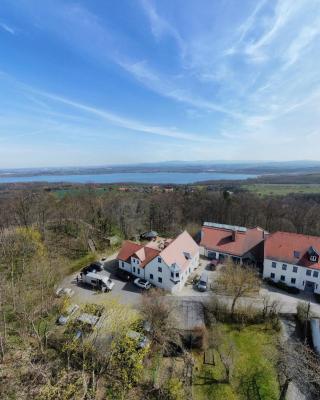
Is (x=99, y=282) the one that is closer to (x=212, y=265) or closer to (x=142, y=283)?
(x=142, y=283)

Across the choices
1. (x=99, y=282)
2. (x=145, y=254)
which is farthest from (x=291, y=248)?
(x=99, y=282)

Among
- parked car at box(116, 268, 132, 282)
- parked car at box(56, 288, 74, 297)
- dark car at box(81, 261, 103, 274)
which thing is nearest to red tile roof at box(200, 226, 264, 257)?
parked car at box(116, 268, 132, 282)

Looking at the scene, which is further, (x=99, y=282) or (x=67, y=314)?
(x=99, y=282)

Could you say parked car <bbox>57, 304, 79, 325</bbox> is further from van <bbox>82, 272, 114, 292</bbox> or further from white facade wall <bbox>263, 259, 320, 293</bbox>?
white facade wall <bbox>263, 259, 320, 293</bbox>

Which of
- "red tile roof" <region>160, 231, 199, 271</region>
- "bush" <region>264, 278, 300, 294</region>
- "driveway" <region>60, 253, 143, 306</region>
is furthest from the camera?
"red tile roof" <region>160, 231, 199, 271</region>

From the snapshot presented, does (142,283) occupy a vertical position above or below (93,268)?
below

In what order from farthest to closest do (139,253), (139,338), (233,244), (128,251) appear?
(233,244)
(128,251)
(139,253)
(139,338)

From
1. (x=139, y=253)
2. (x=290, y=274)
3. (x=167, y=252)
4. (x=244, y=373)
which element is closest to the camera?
(x=244, y=373)
